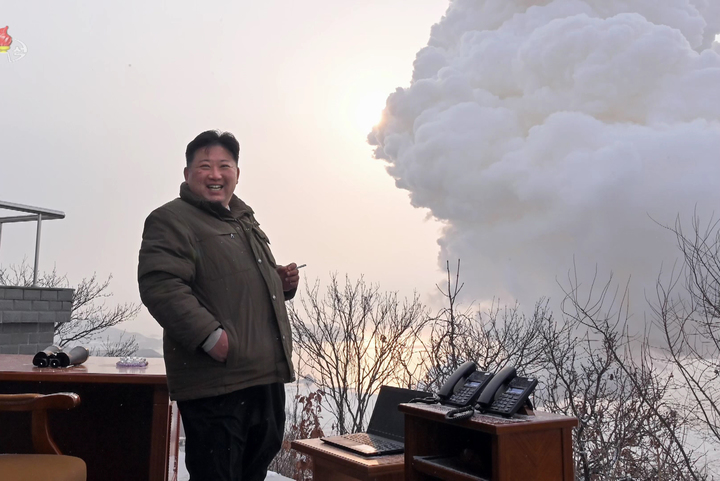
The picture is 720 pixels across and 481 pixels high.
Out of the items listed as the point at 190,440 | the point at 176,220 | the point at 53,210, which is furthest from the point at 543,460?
the point at 53,210

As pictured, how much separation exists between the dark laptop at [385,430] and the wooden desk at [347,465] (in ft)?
0.16

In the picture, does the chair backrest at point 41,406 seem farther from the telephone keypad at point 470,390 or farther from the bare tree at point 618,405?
the bare tree at point 618,405

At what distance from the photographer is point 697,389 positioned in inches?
→ 193

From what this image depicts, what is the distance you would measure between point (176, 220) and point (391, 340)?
6.08 meters

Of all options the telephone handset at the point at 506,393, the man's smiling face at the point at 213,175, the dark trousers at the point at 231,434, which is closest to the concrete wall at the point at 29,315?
the man's smiling face at the point at 213,175

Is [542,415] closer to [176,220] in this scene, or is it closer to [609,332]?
[176,220]

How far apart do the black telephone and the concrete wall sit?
12.2ft

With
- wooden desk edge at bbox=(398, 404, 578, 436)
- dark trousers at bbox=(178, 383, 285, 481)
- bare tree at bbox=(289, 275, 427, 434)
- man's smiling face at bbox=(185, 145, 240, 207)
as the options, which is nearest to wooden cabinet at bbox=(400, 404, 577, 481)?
wooden desk edge at bbox=(398, 404, 578, 436)

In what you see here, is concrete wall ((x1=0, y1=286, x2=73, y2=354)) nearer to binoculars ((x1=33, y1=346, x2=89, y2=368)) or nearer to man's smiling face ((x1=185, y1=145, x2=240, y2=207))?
binoculars ((x1=33, y1=346, x2=89, y2=368))

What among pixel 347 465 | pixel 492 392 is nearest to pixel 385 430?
pixel 347 465

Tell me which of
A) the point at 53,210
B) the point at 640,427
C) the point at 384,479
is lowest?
the point at 640,427

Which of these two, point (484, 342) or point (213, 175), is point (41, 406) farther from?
point (484, 342)

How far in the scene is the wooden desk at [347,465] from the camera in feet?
6.68

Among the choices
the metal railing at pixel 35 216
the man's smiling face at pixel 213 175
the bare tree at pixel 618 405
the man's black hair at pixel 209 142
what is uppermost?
the metal railing at pixel 35 216
